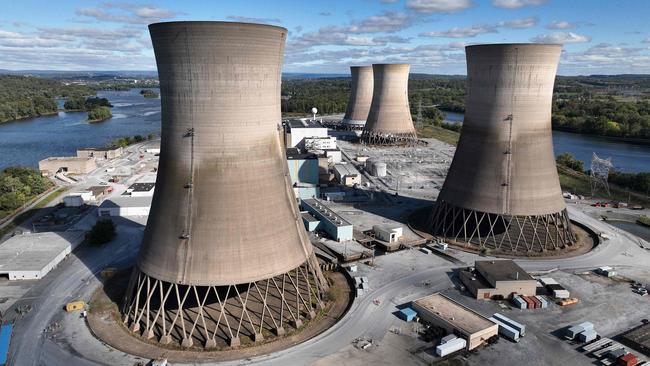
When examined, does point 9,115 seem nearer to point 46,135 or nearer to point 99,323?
point 46,135

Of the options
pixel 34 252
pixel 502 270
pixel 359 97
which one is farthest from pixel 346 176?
pixel 359 97

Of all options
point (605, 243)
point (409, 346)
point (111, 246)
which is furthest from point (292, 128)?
point (409, 346)

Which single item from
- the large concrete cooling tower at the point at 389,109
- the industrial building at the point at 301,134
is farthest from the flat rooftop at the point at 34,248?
the large concrete cooling tower at the point at 389,109

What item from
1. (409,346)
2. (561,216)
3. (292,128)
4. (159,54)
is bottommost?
(409,346)

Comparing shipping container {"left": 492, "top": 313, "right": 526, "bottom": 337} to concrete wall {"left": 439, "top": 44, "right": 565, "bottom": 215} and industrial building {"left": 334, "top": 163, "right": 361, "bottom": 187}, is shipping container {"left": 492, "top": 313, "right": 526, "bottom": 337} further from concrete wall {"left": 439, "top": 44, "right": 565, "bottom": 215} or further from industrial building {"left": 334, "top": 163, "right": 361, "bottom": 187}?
industrial building {"left": 334, "top": 163, "right": 361, "bottom": 187}

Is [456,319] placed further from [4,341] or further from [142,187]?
[142,187]

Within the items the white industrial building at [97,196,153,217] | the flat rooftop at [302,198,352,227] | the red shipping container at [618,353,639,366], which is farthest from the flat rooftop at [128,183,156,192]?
the red shipping container at [618,353,639,366]
